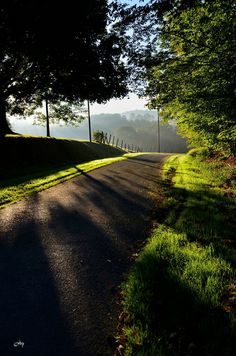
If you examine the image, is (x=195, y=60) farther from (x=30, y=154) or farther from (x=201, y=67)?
(x=30, y=154)

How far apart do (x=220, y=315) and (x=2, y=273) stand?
3258mm

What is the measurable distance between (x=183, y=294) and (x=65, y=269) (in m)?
1.96

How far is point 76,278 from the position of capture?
166 inches

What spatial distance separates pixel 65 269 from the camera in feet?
14.7

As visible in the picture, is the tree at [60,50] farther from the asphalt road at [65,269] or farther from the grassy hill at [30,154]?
the asphalt road at [65,269]

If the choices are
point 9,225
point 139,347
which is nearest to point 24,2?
point 9,225

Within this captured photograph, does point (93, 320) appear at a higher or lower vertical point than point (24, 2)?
lower

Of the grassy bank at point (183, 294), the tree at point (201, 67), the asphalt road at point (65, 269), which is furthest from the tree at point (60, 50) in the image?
the grassy bank at point (183, 294)

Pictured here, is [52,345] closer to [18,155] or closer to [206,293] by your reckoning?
[206,293]

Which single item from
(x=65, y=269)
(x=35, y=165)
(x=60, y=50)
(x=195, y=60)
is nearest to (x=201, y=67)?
(x=195, y=60)

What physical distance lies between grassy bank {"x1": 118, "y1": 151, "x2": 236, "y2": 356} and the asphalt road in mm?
306

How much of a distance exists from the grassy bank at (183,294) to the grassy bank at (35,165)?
19.5ft

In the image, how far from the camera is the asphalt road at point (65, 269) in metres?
2.99

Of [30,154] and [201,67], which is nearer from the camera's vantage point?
[201,67]
